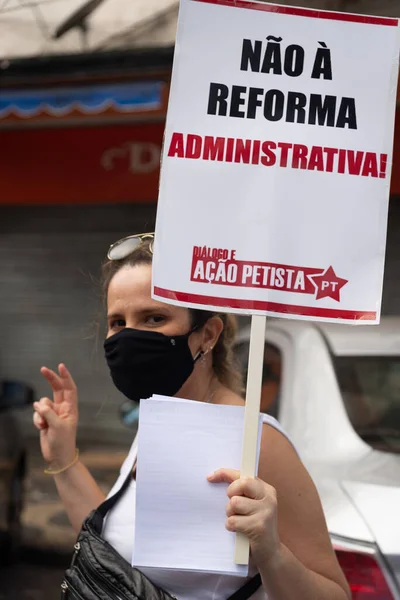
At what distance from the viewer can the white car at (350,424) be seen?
2.70 metres

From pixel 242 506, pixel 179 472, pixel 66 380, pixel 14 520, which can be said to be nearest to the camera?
pixel 242 506

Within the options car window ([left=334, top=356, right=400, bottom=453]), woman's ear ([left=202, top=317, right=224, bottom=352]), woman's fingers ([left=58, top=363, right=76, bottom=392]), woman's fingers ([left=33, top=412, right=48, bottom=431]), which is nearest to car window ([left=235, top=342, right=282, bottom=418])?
car window ([left=334, top=356, right=400, bottom=453])

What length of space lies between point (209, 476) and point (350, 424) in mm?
1739

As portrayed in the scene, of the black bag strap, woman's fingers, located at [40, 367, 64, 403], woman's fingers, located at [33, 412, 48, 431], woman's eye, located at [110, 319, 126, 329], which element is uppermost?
woman's eye, located at [110, 319, 126, 329]

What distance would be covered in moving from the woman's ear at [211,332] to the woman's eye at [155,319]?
13cm

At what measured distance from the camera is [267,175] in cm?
177

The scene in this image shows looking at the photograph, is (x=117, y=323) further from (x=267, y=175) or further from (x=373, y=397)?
(x=373, y=397)

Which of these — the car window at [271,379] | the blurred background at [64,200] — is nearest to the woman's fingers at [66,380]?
the car window at [271,379]

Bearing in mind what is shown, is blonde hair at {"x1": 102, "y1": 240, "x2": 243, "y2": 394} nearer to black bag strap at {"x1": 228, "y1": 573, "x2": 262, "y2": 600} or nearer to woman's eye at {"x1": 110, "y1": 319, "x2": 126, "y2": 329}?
woman's eye at {"x1": 110, "y1": 319, "x2": 126, "y2": 329}

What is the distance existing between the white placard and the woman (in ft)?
0.83

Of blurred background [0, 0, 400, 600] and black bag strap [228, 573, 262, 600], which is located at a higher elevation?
blurred background [0, 0, 400, 600]

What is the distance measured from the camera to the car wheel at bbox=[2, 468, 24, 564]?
19.3 ft

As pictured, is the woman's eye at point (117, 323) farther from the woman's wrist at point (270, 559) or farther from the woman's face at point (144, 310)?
the woman's wrist at point (270, 559)

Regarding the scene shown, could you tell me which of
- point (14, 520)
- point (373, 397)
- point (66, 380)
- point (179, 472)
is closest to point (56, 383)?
point (66, 380)
